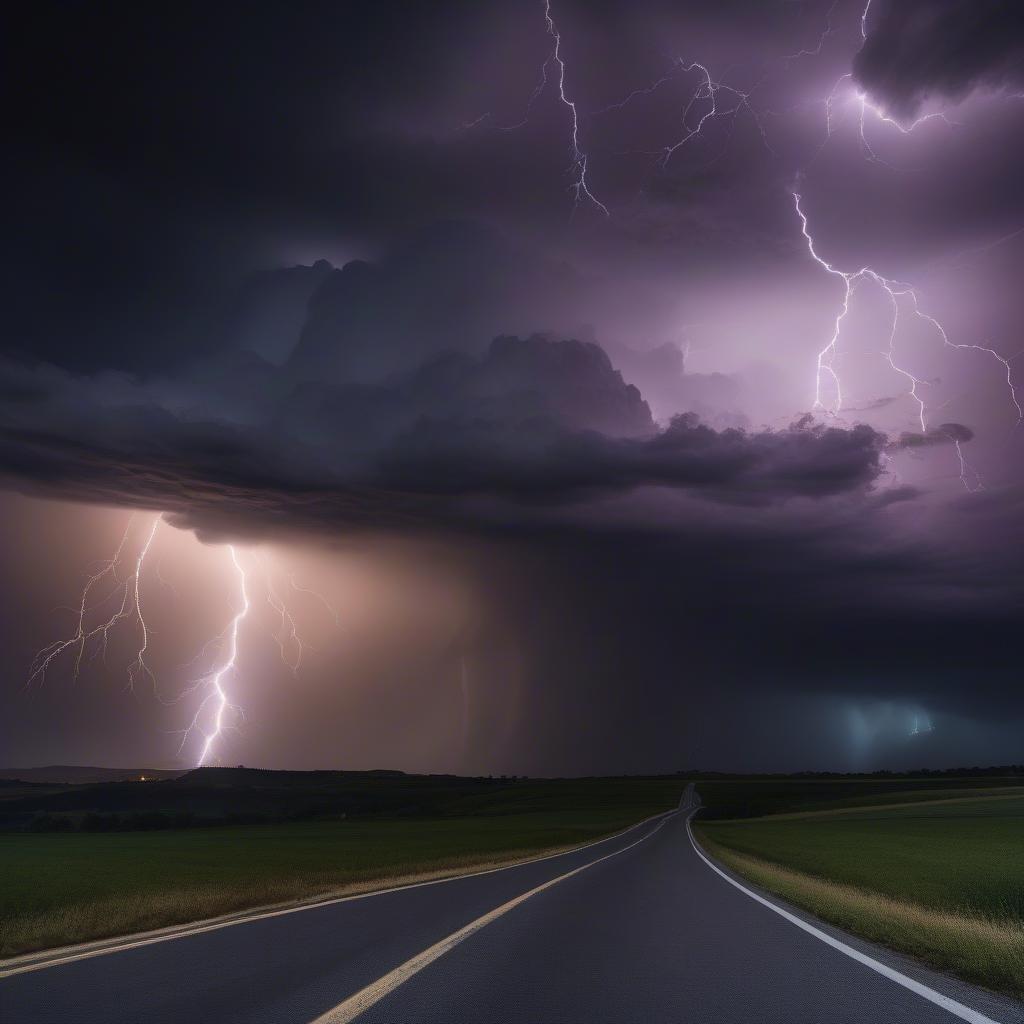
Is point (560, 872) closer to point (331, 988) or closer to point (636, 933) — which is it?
point (636, 933)

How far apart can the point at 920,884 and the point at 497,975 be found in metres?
16.4

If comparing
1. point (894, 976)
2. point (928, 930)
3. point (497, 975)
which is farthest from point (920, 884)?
point (497, 975)

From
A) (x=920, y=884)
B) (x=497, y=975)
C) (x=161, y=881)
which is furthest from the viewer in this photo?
(x=161, y=881)

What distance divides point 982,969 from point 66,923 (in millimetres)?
11497

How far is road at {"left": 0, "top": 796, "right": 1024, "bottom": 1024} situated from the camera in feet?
20.8

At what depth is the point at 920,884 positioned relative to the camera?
20.2 m

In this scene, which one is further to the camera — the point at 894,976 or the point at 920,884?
the point at 920,884

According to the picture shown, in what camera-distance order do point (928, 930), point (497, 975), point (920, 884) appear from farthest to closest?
point (920, 884)
point (928, 930)
point (497, 975)

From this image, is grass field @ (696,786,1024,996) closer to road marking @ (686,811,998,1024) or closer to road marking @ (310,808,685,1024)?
road marking @ (686,811,998,1024)

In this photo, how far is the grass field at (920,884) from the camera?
9.46 meters

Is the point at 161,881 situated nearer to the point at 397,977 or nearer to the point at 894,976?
the point at 397,977

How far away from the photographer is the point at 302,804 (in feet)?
454

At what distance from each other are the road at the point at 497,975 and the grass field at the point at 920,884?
70 cm

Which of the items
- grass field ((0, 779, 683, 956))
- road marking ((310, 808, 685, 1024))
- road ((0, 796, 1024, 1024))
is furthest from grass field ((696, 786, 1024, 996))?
grass field ((0, 779, 683, 956))
